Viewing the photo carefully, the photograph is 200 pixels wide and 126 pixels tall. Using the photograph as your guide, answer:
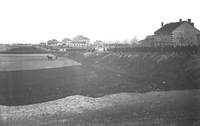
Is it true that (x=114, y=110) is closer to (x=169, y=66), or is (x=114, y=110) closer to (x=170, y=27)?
(x=169, y=66)

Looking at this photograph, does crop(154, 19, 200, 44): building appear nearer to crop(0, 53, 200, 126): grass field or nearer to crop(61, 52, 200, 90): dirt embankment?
crop(61, 52, 200, 90): dirt embankment

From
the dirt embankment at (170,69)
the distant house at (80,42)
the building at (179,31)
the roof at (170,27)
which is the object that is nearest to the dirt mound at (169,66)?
the dirt embankment at (170,69)

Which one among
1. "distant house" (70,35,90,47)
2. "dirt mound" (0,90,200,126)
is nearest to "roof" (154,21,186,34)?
"dirt mound" (0,90,200,126)

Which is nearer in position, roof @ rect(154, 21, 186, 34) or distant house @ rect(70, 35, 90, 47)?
roof @ rect(154, 21, 186, 34)

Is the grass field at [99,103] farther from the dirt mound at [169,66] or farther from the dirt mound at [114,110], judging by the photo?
the dirt mound at [169,66]

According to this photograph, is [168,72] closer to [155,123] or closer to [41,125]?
[155,123]

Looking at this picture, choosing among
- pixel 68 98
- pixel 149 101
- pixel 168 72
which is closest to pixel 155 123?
pixel 149 101

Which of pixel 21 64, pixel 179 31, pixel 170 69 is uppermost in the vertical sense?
pixel 179 31

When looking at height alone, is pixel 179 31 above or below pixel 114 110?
above

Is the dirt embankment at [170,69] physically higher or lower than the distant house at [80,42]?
lower

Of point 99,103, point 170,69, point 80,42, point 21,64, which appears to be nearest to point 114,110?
point 99,103

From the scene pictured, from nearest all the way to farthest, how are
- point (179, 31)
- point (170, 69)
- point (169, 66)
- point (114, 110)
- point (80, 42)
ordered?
1. point (114, 110)
2. point (170, 69)
3. point (169, 66)
4. point (179, 31)
5. point (80, 42)
